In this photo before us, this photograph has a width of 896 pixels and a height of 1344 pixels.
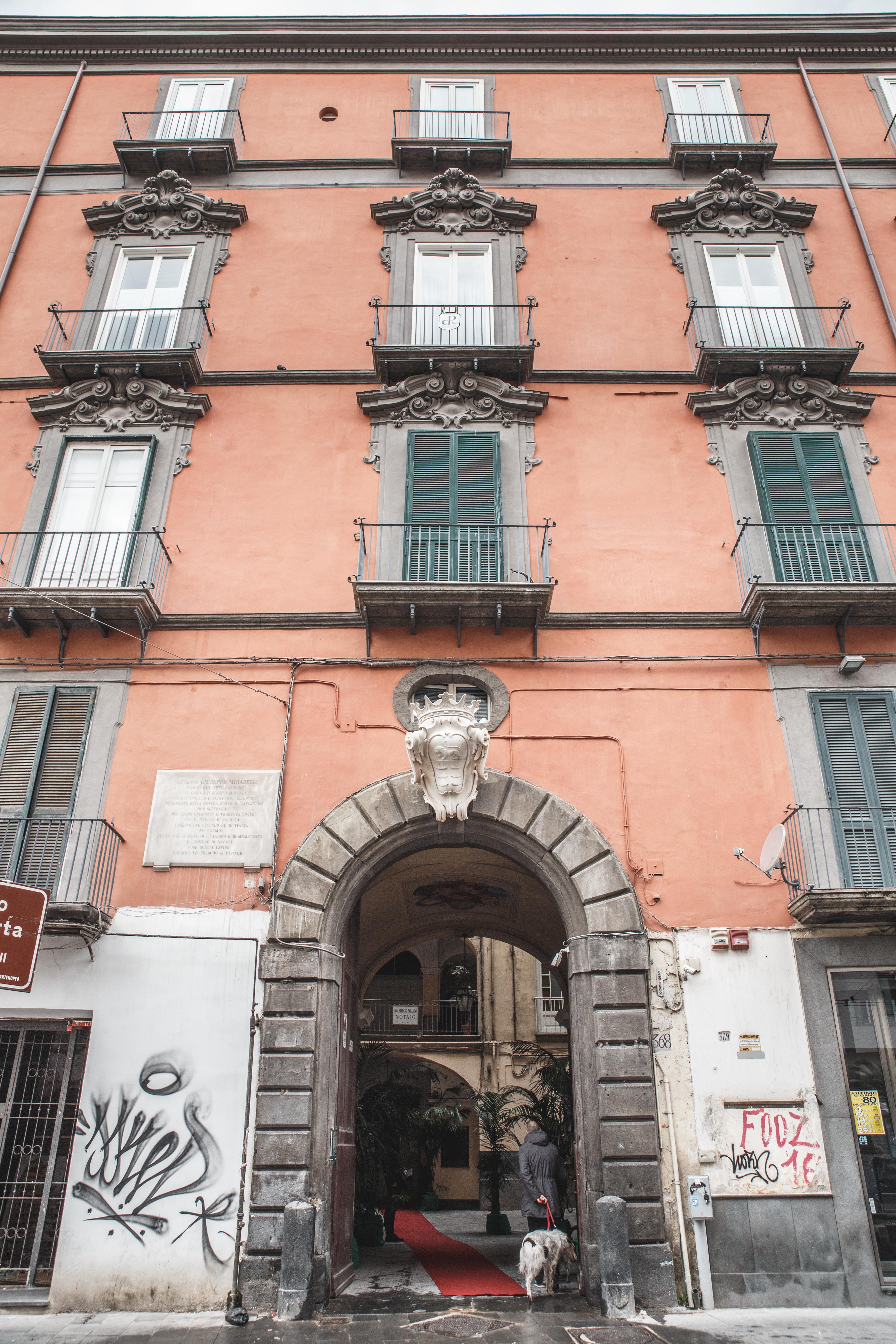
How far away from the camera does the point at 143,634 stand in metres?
11.5

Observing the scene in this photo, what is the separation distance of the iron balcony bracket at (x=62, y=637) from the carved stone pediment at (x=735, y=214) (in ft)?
36.1

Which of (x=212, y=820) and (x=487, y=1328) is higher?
(x=212, y=820)

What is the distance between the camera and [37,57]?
1734 centimetres

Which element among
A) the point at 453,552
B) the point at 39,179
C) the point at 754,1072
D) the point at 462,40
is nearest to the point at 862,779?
the point at 754,1072

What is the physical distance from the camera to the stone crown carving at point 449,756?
10227mm

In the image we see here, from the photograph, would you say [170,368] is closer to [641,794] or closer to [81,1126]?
[641,794]

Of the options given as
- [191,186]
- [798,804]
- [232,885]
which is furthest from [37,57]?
[798,804]

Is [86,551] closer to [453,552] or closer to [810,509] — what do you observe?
[453,552]

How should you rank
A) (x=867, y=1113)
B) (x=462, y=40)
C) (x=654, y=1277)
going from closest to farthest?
(x=654, y=1277) < (x=867, y=1113) < (x=462, y=40)

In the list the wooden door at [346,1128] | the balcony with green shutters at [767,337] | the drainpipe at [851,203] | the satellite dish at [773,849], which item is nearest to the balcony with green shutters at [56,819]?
the wooden door at [346,1128]

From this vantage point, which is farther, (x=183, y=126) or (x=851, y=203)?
(x=183, y=126)

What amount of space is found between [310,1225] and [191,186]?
15.0m

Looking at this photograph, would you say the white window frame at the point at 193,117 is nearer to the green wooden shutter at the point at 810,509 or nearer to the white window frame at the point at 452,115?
the white window frame at the point at 452,115

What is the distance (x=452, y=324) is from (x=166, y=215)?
5250 millimetres
